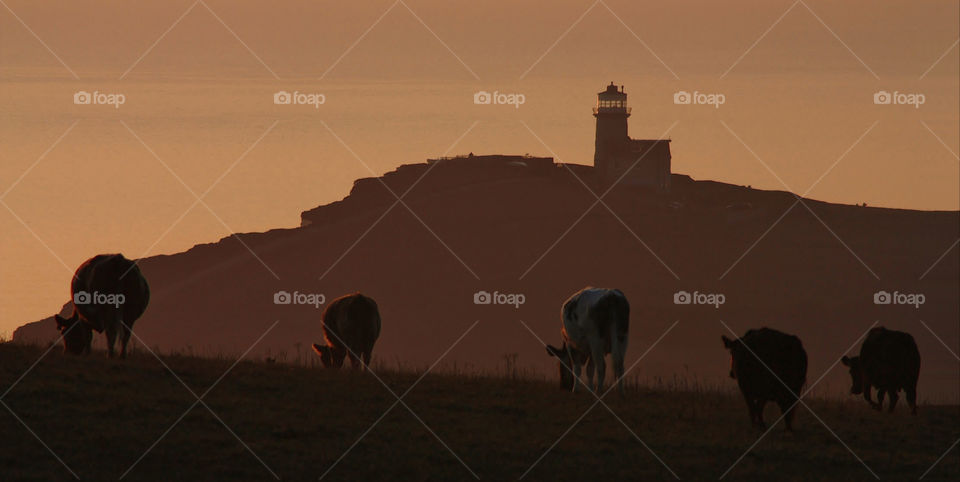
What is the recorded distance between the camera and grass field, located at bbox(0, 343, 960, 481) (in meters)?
18.8

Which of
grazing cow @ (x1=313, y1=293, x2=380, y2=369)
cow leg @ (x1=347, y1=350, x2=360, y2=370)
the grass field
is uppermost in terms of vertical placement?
→ grazing cow @ (x1=313, y1=293, x2=380, y2=369)

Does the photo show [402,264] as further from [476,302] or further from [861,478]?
[861,478]

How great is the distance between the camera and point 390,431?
20.9 metres

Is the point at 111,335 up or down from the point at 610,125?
down

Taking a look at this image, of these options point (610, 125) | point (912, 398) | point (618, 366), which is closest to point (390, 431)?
point (618, 366)

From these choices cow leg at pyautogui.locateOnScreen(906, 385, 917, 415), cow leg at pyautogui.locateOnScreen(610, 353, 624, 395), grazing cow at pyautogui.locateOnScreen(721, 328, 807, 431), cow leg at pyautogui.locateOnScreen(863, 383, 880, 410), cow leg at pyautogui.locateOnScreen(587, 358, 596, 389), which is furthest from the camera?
cow leg at pyautogui.locateOnScreen(587, 358, 596, 389)

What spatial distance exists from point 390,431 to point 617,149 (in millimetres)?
104423

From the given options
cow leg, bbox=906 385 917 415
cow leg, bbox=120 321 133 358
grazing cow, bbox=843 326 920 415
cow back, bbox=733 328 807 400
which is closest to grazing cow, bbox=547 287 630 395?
cow back, bbox=733 328 807 400

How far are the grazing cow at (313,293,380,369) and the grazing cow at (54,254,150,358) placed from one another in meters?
4.49

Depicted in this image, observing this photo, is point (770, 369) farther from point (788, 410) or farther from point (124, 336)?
point (124, 336)

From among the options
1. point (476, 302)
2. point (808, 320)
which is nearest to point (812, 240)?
point (808, 320)

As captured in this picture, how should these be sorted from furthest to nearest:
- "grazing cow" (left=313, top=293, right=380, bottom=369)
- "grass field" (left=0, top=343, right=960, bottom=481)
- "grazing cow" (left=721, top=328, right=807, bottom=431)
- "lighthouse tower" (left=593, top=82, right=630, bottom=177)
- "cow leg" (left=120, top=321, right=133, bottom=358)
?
1. "lighthouse tower" (left=593, top=82, right=630, bottom=177)
2. "grazing cow" (left=313, top=293, right=380, bottom=369)
3. "cow leg" (left=120, top=321, right=133, bottom=358)
4. "grazing cow" (left=721, top=328, right=807, bottom=431)
5. "grass field" (left=0, top=343, right=960, bottom=481)

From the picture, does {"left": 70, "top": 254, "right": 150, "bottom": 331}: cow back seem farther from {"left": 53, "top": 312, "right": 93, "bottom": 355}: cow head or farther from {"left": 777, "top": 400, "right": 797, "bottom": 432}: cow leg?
{"left": 777, "top": 400, "right": 797, "bottom": 432}: cow leg

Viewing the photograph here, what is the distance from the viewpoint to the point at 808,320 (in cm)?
9338
